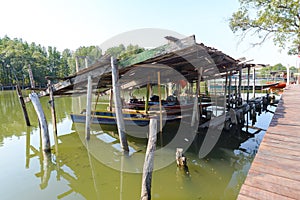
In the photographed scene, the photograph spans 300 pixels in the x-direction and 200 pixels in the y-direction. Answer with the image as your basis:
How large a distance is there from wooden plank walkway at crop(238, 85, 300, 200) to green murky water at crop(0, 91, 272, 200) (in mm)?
1601

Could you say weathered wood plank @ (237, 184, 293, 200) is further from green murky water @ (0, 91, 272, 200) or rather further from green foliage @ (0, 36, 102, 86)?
green foliage @ (0, 36, 102, 86)

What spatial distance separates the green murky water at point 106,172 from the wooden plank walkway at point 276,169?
1.60m

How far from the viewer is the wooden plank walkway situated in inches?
76.3

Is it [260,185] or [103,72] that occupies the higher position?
[103,72]

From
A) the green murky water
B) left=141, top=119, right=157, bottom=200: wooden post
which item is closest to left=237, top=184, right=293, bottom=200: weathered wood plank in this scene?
left=141, top=119, right=157, bottom=200: wooden post

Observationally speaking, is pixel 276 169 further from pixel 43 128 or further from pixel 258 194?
pixel 43 128

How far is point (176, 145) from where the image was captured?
268 inches

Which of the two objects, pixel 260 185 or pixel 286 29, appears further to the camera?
pixel 286 29

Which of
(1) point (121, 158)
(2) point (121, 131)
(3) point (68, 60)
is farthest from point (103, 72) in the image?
(3) point (68, 60)

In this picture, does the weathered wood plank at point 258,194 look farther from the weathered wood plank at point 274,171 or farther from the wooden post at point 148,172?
the wooden post at point 148,172

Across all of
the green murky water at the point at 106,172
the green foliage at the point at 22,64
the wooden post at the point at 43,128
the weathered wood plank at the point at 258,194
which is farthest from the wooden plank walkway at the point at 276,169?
the green foliage at the point at 22,64

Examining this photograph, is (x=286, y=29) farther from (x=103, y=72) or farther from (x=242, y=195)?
(x=242, y=195)

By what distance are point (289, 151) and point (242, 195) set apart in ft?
4.41

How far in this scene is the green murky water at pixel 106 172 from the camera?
4.02 meters
